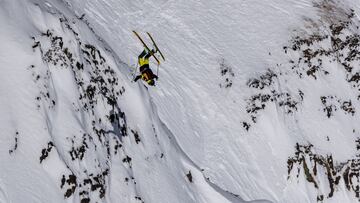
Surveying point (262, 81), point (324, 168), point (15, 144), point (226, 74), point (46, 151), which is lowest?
point (15, 144)

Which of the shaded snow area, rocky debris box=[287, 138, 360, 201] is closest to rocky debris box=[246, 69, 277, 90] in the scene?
the shaded snow area

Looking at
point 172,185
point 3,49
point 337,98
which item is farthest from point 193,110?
point 3,49

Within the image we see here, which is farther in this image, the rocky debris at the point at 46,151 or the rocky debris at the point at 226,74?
the rocky debris at the point at 226,74

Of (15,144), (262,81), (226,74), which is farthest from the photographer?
(226,74)

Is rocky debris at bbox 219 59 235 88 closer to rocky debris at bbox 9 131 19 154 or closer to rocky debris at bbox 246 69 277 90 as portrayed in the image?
rocky debris at bbox 246 69 277 90

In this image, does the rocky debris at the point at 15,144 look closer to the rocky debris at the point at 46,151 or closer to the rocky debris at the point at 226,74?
the rocky debris at the point at 46,151

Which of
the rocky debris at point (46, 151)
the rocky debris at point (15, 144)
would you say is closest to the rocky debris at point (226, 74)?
the rocky debris at point (46, 151)

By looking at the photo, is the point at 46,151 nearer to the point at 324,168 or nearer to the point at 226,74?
the point at 226,74

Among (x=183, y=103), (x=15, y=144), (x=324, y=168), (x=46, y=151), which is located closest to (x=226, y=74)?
(x=183, y=103)
